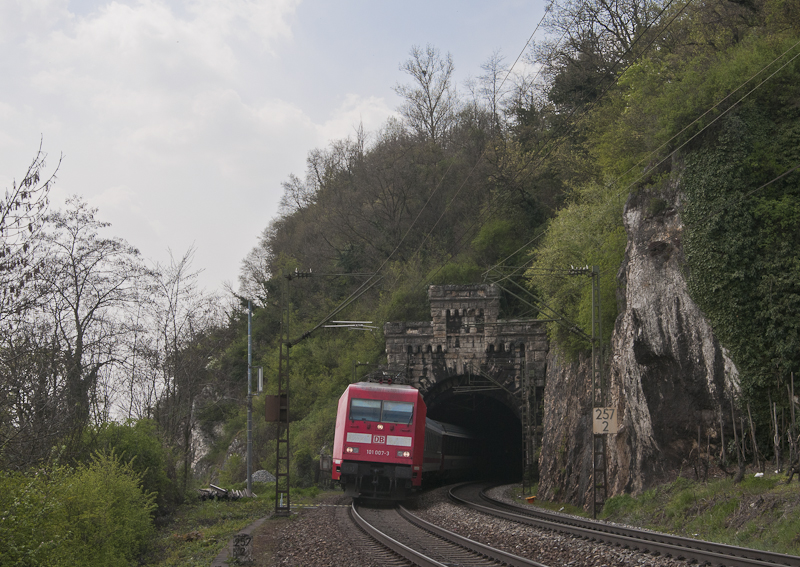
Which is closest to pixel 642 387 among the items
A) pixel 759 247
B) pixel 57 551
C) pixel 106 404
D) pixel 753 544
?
pixel 759 247

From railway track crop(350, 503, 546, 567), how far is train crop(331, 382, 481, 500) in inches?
123

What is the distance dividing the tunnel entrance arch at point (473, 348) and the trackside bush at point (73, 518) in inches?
721

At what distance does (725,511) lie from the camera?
12539mm

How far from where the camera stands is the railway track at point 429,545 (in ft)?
31.5

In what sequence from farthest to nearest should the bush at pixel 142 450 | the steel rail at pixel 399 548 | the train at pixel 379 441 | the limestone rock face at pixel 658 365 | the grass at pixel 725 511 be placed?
the train at pixel 379 441
the bush at pixel 142 450
the limestone rock face at pixel 658 365
the grass at pixel 725 511
the steel rail at pixel 399 548

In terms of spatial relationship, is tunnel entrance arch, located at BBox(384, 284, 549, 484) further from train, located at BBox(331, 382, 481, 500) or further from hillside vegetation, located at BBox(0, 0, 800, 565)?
train, located at BBox(331, 382, 481, 500)

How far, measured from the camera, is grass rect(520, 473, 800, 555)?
10514 mm

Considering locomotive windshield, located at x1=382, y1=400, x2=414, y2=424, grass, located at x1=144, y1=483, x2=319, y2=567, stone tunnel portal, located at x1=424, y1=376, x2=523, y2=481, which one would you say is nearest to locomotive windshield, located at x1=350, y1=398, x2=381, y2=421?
locomotive windshield, located at x1=382, y1=400, x2=414, y2=424

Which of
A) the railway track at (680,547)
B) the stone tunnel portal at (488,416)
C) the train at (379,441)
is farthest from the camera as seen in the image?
the stone tunnel portal at (488,416)

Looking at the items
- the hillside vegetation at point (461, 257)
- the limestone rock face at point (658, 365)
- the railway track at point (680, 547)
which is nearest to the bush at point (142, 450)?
the hillside vegetation at point (461, 257)

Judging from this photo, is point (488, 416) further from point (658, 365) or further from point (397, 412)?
point (658, 365)

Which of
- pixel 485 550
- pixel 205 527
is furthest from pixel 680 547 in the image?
pixel 205 527

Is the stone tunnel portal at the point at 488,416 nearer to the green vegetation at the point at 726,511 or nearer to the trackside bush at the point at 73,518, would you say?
the green vegetation at the point at 726,511

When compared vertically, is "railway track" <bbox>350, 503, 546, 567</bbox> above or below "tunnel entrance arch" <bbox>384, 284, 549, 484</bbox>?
below
